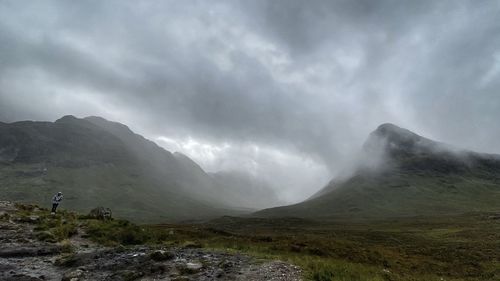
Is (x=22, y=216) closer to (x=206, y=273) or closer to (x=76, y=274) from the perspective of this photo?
(x=76, y=274)

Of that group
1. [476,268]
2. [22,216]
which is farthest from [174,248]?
[476,268]

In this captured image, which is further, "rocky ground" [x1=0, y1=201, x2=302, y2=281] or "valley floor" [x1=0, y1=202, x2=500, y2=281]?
"valley floor" [x1=0, y1=202, x2=500, y2=281]

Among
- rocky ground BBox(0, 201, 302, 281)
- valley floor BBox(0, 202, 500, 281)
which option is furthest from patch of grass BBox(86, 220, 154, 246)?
rocky ground BBox(0, 201, 302, 281)

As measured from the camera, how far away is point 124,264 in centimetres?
2092

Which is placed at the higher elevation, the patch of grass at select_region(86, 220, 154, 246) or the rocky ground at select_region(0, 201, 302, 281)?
the patch of grass at select_region(86, 220, 154, 246)

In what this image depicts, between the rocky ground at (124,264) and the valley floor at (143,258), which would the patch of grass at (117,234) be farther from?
the rocky ground at (124,264)

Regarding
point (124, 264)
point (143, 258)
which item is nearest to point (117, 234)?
point (143, 258)

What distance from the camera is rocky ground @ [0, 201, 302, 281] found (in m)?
18.8

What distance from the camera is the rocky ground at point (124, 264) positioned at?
18.8m

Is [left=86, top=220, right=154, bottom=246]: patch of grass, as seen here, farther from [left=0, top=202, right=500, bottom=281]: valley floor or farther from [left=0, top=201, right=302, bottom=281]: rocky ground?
[left=0, top=201, right=302, bottom=281]: rocky ground

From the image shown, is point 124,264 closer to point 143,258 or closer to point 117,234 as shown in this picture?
point 143,258

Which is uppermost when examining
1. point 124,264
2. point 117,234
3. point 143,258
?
point 117,234

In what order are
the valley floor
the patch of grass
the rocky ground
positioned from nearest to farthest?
the rocky ground, the valley floor, the patch of grass

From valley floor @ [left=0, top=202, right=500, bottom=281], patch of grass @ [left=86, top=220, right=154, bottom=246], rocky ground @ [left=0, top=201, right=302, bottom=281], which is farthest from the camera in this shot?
patch of grass @ [left=86, top=220, right=154, bottom=246]
